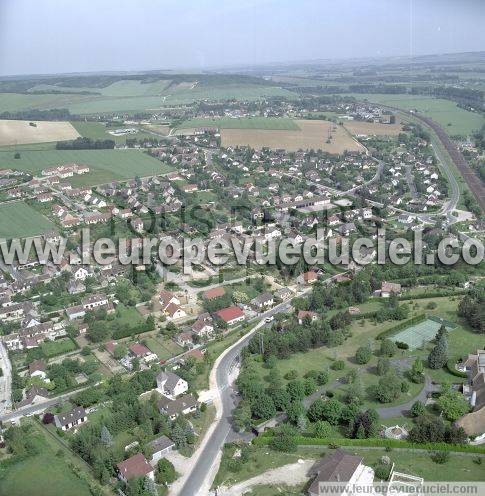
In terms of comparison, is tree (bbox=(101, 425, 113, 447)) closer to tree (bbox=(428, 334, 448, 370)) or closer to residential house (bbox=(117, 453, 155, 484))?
residential house (bbox=(117, 453, 155, 484))

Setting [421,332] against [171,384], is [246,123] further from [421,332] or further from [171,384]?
[171,384]

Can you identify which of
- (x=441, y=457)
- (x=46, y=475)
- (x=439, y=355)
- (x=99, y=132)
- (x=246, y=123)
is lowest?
(x=46, y=475)

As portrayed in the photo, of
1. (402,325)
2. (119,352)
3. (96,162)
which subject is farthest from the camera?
(96,162)

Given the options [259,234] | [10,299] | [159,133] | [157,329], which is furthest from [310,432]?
[159,133]

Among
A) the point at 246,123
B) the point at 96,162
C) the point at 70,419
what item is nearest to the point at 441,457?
the point at 70,419

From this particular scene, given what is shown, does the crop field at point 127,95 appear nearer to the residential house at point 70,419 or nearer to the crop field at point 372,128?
the crop field at point 372,128

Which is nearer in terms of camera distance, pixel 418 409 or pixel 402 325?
pixel 418 409

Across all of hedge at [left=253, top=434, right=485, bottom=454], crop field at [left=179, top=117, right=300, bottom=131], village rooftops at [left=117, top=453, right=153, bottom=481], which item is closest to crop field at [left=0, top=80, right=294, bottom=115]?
crop field at [left=179, top=117, right=300, bottom=131]
